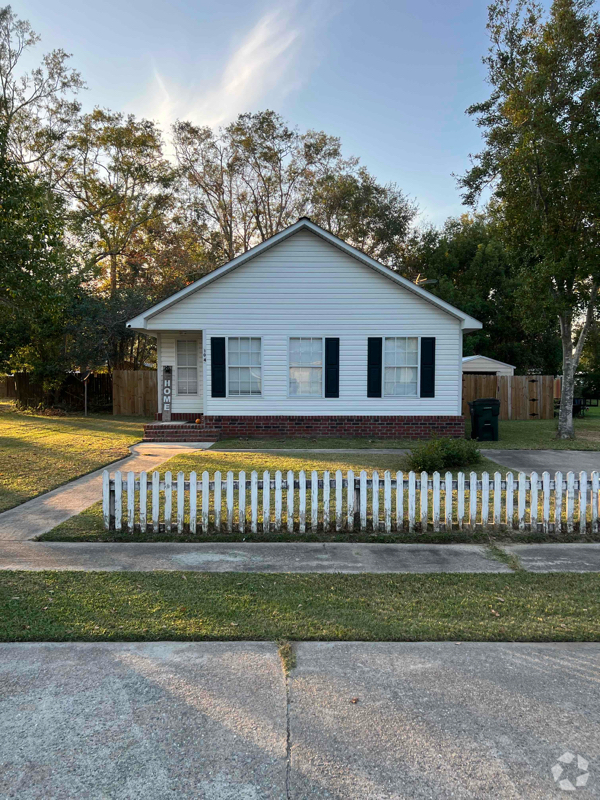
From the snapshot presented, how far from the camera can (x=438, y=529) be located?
647 cm

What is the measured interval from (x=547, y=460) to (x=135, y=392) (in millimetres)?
16944

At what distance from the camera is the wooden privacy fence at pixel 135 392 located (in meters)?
22.7

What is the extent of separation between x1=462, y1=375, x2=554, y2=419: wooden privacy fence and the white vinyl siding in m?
7.68

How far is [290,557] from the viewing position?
18.6 ft

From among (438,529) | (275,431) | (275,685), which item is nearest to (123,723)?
(275,685)

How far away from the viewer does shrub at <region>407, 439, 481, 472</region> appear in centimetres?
1008

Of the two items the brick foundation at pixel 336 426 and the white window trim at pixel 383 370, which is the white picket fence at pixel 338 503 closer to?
the brick foundation at pixel 336 426

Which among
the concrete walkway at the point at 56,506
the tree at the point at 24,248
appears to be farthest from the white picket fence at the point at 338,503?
the tree at the point at 24,248

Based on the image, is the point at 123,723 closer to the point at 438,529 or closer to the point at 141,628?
the point at 141,628

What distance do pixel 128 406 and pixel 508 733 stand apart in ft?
73.4

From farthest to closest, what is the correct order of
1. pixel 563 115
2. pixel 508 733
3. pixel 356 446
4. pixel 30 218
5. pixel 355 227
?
pixel 355 227
pixel 563 115
pixel 356 446
pixel 30 218
pixel 508 733

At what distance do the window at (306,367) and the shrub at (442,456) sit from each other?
5.32 metres

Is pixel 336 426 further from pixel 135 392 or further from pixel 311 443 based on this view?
pixel 135 392

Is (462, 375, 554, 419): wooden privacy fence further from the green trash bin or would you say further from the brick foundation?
the brick foundation
